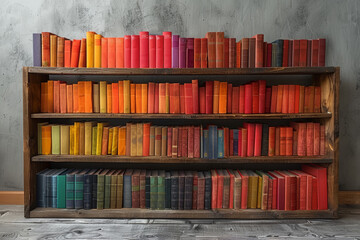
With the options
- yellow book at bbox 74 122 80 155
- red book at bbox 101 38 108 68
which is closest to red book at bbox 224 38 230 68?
red book at bbox 101 38 108 68

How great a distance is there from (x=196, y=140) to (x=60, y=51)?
1294mm

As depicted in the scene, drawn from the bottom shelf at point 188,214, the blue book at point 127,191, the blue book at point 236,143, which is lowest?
the bottom shelf at point 188,214

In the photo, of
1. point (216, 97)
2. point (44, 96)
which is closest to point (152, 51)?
point (216, 97)

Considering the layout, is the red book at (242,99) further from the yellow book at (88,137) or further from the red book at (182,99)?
→ the yellow book at (88,137)

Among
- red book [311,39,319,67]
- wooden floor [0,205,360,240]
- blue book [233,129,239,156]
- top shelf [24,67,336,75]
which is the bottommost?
wooden floor [0,205,360,240]

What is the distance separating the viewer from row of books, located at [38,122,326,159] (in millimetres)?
2207

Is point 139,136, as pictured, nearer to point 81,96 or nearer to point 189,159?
point 189,159

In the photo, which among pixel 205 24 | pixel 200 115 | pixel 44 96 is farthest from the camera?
pixel 205 24

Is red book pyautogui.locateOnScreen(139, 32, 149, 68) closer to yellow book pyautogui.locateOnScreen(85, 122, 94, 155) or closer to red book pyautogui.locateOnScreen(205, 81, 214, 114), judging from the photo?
red book pyautogui.locateOnScreen(205, 81, 214, 114)

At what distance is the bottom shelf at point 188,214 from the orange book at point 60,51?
3.88 feet

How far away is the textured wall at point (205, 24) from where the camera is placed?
8.12 feet

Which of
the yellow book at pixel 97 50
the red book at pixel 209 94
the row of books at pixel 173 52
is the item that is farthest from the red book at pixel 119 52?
the red book at pixel 209 94

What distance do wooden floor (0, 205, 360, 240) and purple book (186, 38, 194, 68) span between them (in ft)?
4.06

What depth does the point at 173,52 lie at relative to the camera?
7.13 ft
